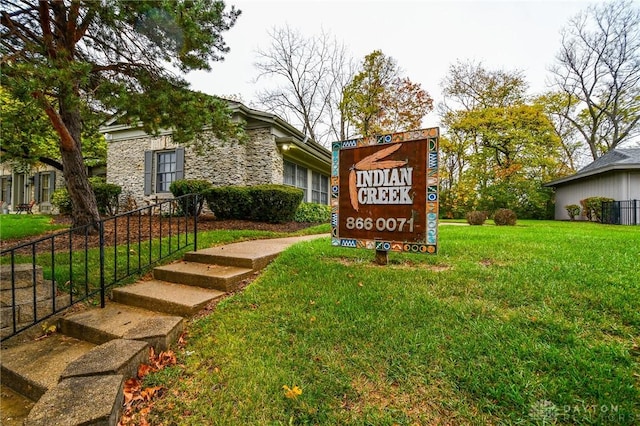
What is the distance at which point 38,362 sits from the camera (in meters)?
2.27

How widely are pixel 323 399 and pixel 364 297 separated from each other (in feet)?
4.00

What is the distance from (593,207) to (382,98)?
11.9 m

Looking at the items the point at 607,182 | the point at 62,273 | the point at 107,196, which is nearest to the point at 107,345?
the point at 62,273

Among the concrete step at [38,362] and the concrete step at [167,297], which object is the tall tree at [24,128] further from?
the concrete step at [38,362]

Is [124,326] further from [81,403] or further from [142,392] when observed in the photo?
[81,403]

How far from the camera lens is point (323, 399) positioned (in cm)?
176

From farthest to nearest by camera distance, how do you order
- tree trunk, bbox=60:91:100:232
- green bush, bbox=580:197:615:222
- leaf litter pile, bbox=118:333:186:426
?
green bush, bbox=580:197:615:222, tree trunk, bbox=60:91:100:232, leaf litter pile, bbox=118:333:186:426

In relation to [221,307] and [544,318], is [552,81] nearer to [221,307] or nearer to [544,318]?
[544,318]

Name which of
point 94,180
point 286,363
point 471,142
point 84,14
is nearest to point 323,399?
point 286,363

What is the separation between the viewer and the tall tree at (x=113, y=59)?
3.51 m

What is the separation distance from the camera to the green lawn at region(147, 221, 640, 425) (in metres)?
1.63

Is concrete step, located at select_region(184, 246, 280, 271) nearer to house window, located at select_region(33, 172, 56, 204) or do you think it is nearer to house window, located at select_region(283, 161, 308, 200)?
house window, located at select_region(283, 161, 308, 200)

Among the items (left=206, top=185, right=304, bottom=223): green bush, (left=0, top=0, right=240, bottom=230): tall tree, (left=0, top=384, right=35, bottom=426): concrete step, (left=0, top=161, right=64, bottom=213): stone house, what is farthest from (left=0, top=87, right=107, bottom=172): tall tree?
(left=0, top=161, right=64, bottom=213): stone house

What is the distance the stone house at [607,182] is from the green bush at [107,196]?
66.0ft
